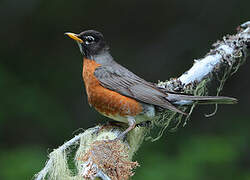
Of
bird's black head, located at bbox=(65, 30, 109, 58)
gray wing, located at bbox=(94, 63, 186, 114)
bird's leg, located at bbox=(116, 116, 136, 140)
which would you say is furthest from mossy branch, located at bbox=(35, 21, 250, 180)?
bird's black head, located at bbox=(65, 30, 109, 58)

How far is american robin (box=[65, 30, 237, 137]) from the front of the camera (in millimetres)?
3563

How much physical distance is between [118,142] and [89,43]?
57.6 inches

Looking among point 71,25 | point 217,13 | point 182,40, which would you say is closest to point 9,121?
point 71,25

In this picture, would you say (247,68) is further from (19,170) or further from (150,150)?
(19,170)

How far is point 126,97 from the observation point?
3.69m

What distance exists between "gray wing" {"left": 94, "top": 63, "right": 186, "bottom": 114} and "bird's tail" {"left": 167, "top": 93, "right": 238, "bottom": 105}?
79 mm

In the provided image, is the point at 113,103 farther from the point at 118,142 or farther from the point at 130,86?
the point at 118,142

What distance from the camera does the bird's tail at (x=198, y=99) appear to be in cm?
344

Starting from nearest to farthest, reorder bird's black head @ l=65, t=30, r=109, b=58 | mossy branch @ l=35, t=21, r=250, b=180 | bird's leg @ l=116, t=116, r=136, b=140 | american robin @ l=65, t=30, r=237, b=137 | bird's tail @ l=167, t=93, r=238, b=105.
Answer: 1. mossy branch @ l=35, t=21, r=250, b=180
2. bird's leg @ l=116, t=116, r=136, b=140
3. bird's tail @ l=167, t=93, r=238, b=105
4. american robin @ l=65, t=30, r=237, b=137
5. bird's black head @ l=65, t=30, r=109, b=58

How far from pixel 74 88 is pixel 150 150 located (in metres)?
1.85

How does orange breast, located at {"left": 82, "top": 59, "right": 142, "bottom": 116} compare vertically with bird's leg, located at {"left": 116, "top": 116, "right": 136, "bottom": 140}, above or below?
above

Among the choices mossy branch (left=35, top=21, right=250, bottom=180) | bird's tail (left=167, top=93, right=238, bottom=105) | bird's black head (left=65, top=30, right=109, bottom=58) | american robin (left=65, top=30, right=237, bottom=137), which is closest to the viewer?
mossy branch (left=35, top=21, right=250, bottom=180)

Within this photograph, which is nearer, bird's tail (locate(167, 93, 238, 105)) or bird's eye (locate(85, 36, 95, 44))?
bird's tail (locate(167, 93, 238, 105))

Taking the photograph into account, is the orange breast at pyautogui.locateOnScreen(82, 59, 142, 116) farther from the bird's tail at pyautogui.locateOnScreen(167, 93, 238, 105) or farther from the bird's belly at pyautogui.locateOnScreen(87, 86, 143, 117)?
the bird's tail at pyautogui.locateOnScreen(167, 93, 238, 105)
